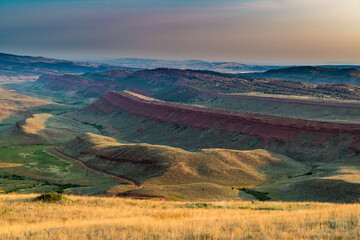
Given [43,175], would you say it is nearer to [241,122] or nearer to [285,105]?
[241,122]

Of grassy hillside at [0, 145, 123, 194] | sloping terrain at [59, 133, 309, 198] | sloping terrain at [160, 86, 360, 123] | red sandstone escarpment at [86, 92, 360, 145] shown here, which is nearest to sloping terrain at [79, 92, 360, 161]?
red sandstone escarpment at [86, 92, 360, 145]

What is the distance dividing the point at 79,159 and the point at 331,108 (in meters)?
75.5

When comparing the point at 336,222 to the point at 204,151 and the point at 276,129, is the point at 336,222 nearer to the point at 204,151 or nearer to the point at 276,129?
the point at 204,151

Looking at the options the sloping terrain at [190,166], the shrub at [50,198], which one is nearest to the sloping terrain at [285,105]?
the sloping terrain at [190,166]

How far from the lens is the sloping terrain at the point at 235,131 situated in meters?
70.5

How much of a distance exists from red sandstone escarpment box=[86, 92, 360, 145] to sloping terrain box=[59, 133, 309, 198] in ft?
47.1

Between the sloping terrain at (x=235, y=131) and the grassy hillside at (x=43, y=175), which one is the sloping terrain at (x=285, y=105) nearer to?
the sloping terrain at (x=235, y=131)

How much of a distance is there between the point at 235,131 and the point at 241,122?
3.19 meters

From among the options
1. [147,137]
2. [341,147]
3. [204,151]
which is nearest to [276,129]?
[341,147]

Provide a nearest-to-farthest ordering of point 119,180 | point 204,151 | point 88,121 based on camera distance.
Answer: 1. point 119,180
2. point 204,151
3. point 88,121

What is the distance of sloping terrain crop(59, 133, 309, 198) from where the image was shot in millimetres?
50719

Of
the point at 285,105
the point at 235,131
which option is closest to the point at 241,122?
the point at 235,131

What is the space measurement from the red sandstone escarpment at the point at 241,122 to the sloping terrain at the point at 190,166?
14342 millimetres

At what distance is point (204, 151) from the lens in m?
60.7
